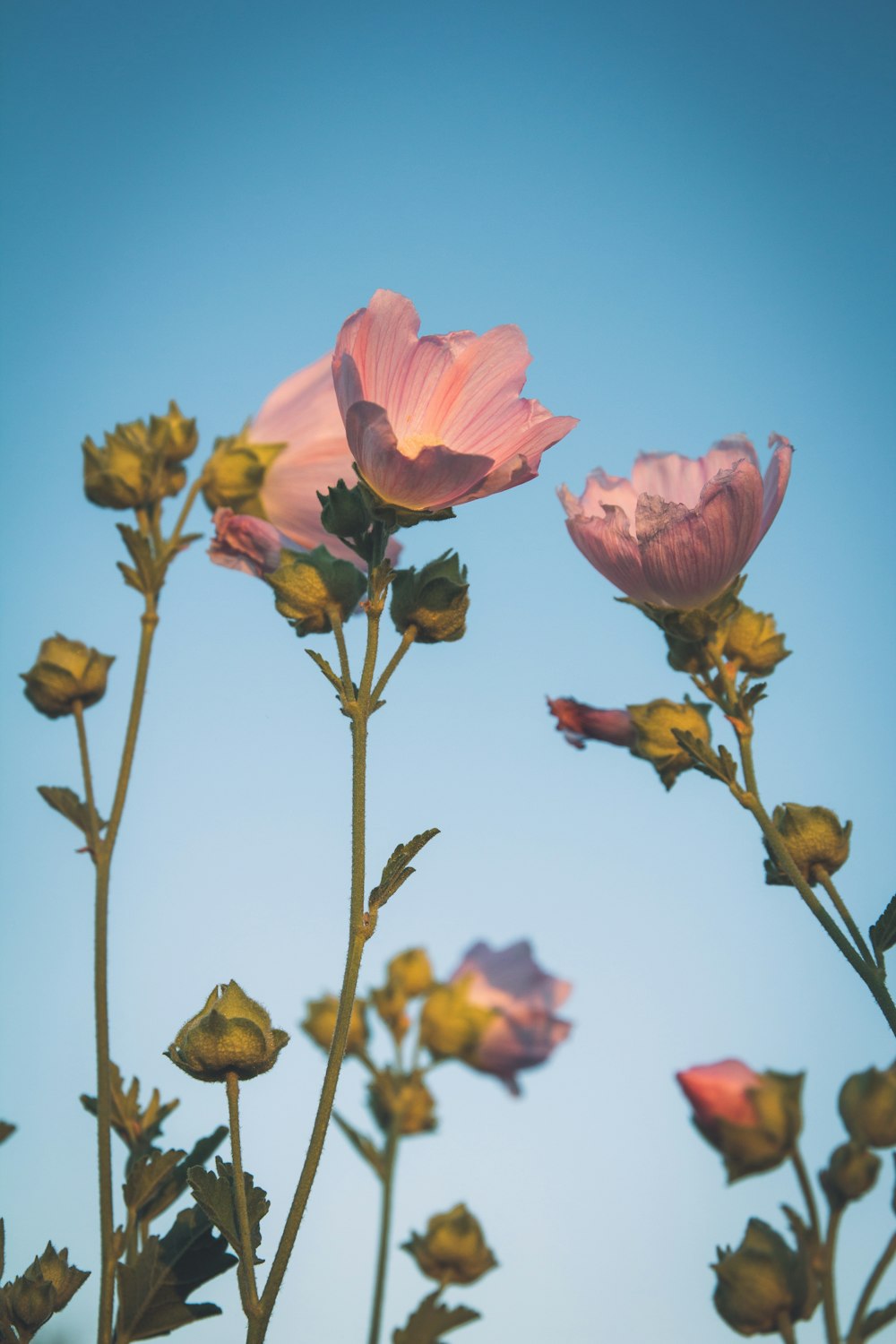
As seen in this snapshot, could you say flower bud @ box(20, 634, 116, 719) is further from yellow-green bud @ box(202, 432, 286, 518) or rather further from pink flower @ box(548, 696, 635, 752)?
pink flower @ box(548, 696, 635, 752)

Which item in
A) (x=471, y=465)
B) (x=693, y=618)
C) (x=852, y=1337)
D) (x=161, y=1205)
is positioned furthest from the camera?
(x=693, y=618)

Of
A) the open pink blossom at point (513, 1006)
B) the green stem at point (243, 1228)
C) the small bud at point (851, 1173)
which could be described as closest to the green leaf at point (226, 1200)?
the green stem at point (243, 1228)

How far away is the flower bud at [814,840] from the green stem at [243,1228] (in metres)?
0.78

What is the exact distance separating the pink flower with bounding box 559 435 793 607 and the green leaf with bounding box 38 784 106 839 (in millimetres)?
845

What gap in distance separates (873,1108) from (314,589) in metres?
0.95

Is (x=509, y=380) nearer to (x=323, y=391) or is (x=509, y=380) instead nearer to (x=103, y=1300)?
(x=323, y=391)

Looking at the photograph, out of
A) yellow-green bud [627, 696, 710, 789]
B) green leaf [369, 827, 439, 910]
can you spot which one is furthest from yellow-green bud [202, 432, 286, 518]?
green leaf [369, 827, 439, 910]

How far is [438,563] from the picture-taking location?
1632 mm

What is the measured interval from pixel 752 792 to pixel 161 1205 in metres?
0.98

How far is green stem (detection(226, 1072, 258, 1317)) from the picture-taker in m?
1.16

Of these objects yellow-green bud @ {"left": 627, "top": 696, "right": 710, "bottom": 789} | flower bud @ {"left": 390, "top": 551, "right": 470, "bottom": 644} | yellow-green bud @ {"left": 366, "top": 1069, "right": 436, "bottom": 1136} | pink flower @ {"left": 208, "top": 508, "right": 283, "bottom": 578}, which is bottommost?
yellow-green bud @ {"left": 366, "top": 1069, "right": 436, "bottom": 1136}

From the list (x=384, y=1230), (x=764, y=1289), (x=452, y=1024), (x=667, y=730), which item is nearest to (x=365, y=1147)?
(x=384, y=1230)

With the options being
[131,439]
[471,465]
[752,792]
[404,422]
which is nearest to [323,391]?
[131,439]

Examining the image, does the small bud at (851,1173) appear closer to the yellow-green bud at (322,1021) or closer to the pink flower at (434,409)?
the pink flower at (434,409)
